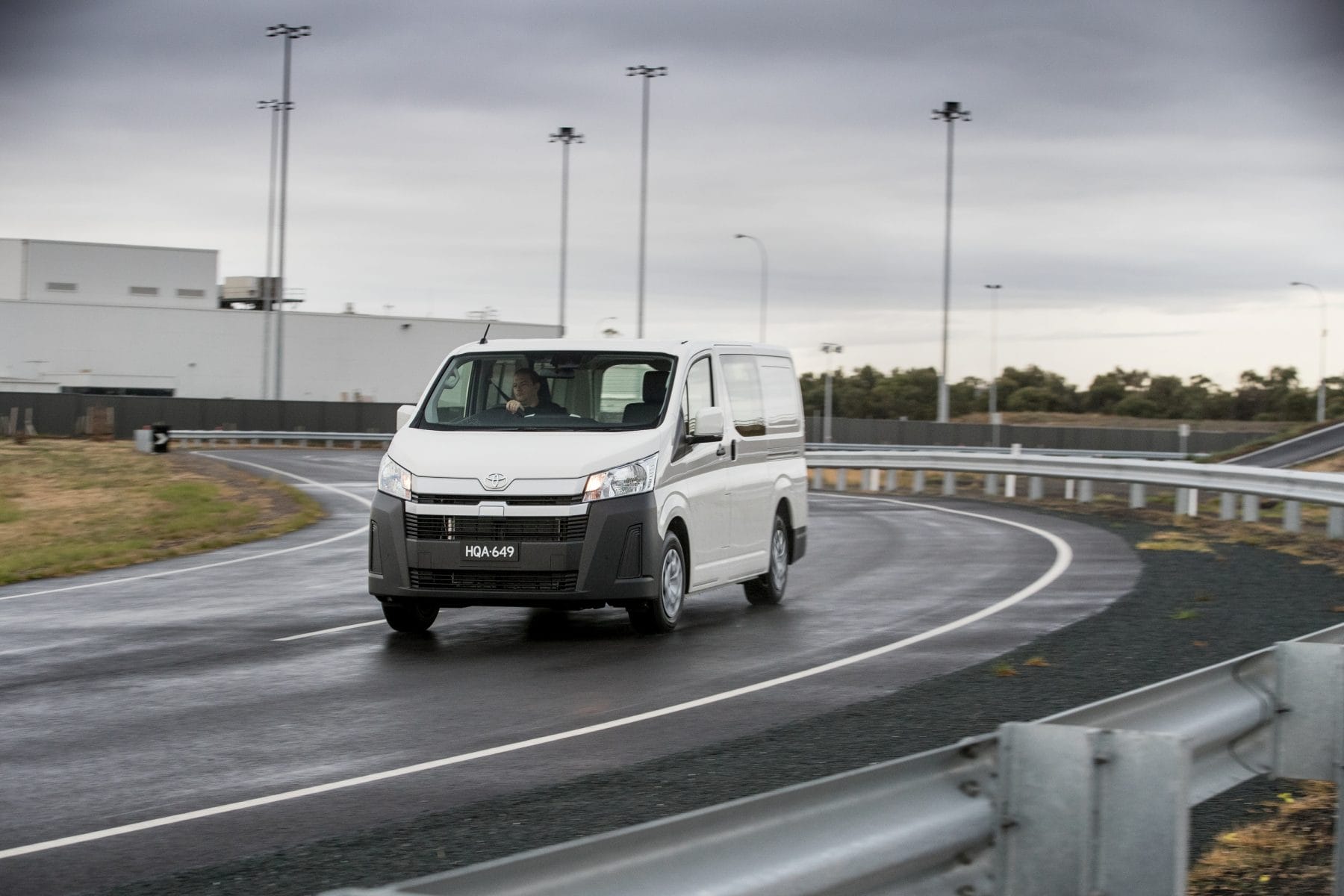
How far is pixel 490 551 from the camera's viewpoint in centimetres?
1106

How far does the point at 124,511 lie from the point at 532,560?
52.7 feet

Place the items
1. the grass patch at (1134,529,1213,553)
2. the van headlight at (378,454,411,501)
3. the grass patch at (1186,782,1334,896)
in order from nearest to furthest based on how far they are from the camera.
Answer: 1. the grass patch at (1186,782,1334,896)
2. the van headlight at (378,454,411,501)
3. the grass patch at (1134,529,1213,553)

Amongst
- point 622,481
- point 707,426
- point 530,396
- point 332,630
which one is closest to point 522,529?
point 622,481

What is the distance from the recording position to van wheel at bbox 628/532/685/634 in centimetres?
1162

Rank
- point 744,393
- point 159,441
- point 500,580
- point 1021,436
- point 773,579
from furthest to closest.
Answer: point 1021,436
point 159,441
point 773,579
point 744,393
point 500,580

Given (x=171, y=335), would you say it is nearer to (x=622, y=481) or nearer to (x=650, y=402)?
(x=650, y=402)

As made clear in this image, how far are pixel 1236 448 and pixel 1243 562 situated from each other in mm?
32445

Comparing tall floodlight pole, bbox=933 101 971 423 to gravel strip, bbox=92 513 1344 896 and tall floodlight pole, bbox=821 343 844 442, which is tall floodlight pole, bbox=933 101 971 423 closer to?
tall floodlight pole, bbox=821 343 844 442

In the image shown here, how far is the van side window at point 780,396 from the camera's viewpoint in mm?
14375

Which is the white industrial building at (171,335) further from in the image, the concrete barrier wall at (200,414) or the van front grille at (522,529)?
the van front grille at (522,529)

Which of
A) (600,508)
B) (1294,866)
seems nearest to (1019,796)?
(1294,866)

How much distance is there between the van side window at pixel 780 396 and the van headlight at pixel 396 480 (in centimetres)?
380

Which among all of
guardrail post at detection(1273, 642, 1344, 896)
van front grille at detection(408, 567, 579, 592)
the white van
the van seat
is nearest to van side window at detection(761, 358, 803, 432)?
the white van

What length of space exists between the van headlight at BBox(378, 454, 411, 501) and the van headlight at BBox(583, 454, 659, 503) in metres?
1.23
